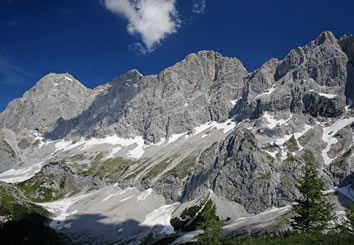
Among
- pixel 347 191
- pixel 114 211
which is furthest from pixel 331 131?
pixel 114 211

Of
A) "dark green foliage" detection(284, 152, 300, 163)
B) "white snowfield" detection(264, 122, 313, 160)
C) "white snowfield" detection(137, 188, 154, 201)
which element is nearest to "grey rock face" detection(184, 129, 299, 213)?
"dark green foliage" detection(284, 152, 300, 163)

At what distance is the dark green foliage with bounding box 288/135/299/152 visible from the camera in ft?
525

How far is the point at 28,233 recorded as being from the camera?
109 metres

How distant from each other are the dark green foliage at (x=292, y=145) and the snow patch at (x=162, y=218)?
271ft

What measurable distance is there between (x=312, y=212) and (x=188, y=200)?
428 ft

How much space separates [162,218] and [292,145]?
318 ft

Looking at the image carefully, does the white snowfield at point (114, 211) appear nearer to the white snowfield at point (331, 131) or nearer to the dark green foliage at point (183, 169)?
the dark green foliage at point (183, 169)

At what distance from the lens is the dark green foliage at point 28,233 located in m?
100

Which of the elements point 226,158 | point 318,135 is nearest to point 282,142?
point 318,135

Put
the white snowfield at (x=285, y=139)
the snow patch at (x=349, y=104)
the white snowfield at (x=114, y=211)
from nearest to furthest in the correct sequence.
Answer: the white snowfield at (x=114, y=211), the white snowfield at (x=285, y=139), the snow patch at (x=349, y=104)

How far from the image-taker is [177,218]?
135m

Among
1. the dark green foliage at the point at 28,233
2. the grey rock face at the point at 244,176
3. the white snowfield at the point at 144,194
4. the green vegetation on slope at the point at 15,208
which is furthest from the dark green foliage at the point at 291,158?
the green vegetation on slope at the point at 15,208

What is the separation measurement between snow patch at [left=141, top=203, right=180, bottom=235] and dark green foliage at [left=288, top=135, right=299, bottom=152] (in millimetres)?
82479

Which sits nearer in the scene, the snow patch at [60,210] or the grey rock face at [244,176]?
the grey rock face at [244,176]
